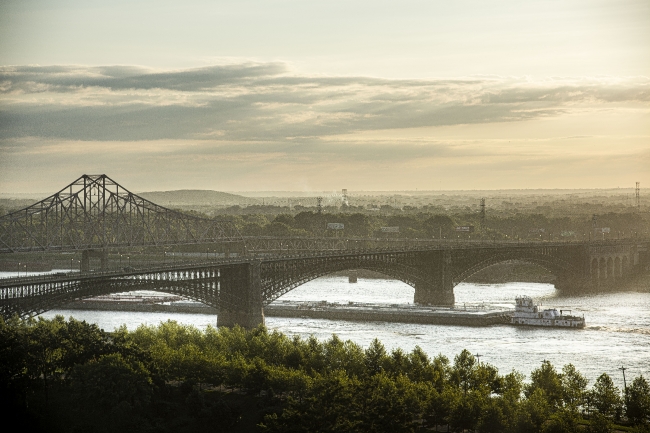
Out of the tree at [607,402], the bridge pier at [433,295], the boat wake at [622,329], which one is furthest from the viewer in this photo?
the bridge pier at [433,295]

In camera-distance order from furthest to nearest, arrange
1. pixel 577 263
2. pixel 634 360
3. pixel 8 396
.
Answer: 1. pixel 577 263
2. pixel 634 360
3. pixel 8 396

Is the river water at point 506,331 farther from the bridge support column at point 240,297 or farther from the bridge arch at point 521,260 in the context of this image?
the bridge support column at point 240,297

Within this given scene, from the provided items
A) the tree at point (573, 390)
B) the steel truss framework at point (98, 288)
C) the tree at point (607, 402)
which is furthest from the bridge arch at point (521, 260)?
the tree at point (607, 402)

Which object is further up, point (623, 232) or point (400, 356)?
point (623, 232)

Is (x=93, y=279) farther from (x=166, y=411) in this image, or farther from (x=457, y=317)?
(x=457, y=317)

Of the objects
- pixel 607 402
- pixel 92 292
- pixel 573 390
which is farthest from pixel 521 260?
pixel 607 402

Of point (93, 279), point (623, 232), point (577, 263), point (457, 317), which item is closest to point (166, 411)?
point (93, 279)

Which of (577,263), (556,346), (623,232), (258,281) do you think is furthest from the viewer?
(623,232)
